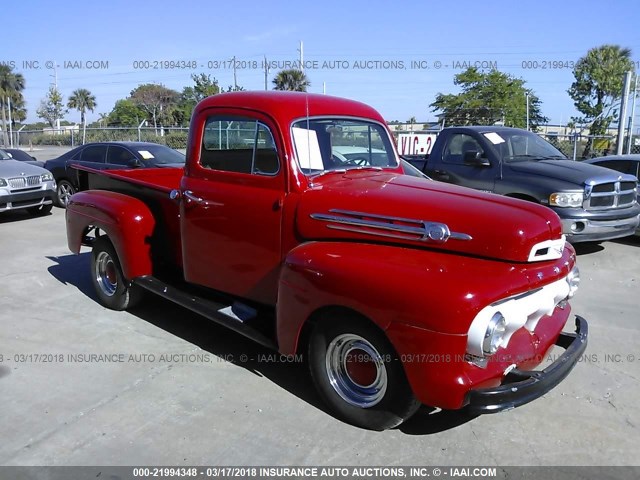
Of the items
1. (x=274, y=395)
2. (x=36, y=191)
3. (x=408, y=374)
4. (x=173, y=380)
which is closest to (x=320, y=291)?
(x=408, y=374)

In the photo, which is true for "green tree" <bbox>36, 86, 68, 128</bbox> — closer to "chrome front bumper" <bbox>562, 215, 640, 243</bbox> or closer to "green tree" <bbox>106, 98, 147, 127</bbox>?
"green tree" <bbox>106, 98, 147, 127</bbox>

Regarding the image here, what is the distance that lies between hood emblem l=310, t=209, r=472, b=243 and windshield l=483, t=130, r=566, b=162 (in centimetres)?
513

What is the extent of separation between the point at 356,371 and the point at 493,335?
94cm

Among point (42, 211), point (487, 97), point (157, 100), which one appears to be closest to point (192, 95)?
point (157, 100)

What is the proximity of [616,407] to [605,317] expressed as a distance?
1.90 metres

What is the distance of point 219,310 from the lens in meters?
4.10

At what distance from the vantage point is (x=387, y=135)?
15.0 feet

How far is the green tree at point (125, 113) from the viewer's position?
65.2 meters

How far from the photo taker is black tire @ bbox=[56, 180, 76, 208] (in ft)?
40.3

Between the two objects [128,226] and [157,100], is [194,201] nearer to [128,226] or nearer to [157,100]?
[128,226]

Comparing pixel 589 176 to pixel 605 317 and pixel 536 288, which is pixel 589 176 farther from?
pixel 536 288

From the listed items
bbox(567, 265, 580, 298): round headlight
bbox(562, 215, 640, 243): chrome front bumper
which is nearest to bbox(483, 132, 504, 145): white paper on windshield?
bbox(562, 215, 640, 243): chrome front bumper

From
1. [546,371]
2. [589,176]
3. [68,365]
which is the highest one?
[589,176]

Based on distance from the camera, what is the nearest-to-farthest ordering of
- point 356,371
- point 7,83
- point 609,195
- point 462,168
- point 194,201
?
point 356,371
point 194,201
point 609,195
point 462,168
point 7,83
